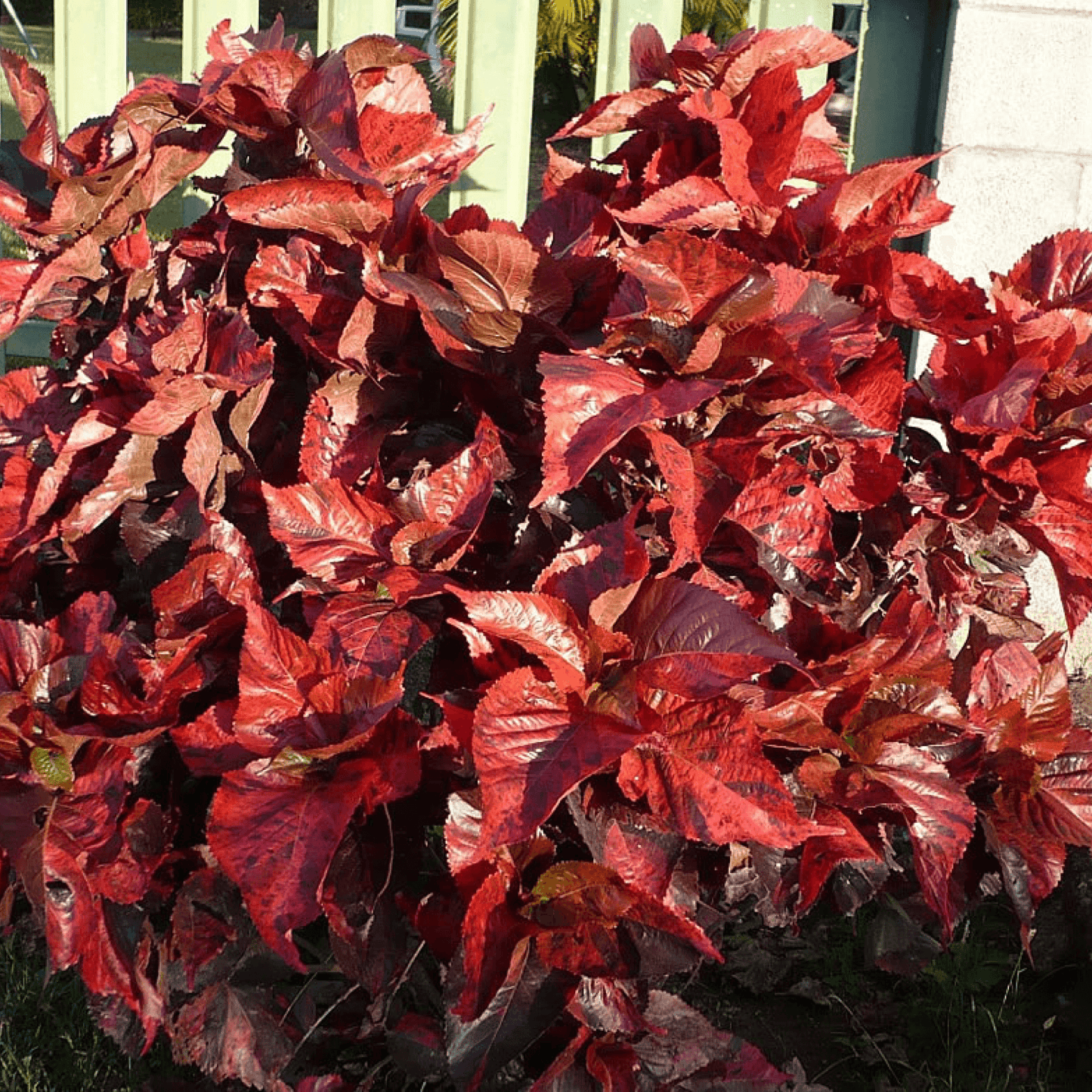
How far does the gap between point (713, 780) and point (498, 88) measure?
246 cm

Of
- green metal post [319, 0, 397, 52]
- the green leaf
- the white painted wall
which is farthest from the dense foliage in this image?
green metal post [319, 0, 397, 52]

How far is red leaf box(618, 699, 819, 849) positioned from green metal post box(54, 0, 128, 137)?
2809 mm

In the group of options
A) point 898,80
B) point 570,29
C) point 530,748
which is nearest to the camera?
point 530,748

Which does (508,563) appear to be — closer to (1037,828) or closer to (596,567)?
(596,567)

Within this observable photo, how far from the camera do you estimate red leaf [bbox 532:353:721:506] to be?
44.9 inches

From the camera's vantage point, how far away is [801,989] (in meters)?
2.44

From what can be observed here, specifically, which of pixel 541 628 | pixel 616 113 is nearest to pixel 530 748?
pixel 541 628

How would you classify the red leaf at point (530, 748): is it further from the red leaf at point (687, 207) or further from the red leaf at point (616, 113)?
the red leaf at point (616, 113)

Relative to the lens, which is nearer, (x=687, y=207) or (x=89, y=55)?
(x=687, y=207)

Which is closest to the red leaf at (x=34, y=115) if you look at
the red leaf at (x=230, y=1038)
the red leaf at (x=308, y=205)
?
the red leaf at (x=308, y=205)

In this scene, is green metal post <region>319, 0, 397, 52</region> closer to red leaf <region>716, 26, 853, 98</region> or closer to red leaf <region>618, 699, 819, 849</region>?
red leaf <region>716, 26, 853, 98</region>

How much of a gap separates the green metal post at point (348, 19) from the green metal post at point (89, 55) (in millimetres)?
556

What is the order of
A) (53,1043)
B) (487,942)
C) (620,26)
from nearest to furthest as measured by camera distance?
(487,942) → (53,1043) → (620,26)

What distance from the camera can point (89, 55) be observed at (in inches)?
136
